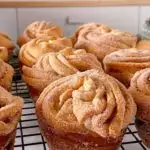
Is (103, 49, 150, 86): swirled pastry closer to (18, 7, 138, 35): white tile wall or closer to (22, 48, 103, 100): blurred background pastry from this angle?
(22, 48, 103, 100): blurred background pastry

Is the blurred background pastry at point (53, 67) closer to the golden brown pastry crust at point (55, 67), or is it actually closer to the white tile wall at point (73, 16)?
the golden brown pastry crust at point (55, 67)

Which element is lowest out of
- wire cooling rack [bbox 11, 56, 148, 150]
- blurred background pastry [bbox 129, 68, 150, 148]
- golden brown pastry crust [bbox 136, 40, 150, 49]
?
wire cooling rack [bbox 11, 56, 148, 150]

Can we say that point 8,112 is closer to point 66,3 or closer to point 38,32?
point 38,32

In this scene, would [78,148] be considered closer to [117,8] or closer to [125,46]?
[125,46]

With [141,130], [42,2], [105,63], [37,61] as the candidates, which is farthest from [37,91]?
[42,2]

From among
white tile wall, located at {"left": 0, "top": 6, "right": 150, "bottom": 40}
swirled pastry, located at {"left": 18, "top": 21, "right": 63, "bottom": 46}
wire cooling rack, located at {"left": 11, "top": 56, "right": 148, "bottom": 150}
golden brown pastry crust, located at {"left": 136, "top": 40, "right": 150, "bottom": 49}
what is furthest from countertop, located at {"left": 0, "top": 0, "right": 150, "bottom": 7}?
wire cooling rack, located at {"left": 11, "top": 56, "right": 148, "bottom": 150}

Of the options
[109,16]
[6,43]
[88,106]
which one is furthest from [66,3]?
[88,106]

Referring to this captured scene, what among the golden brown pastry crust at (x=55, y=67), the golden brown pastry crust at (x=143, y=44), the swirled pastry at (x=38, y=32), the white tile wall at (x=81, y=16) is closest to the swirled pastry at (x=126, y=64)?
the golden brown pastry crust at (x=55, y=67)
